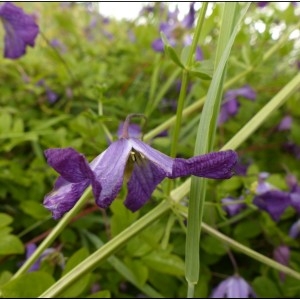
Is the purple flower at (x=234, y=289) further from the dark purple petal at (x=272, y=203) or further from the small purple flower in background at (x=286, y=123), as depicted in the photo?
the small purple flower in background at (x=286, y=123)

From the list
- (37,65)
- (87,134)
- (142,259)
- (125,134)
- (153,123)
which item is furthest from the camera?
(37,65)

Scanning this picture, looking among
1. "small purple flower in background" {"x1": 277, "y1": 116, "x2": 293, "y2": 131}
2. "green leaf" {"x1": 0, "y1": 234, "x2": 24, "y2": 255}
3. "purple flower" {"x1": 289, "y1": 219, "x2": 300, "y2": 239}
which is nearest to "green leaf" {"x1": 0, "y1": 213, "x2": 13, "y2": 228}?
"green leaf" {"x1": 0, "y1": 234, "x2": 24, "y2": 255}

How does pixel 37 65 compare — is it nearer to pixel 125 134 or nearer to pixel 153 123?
pixel 153 123

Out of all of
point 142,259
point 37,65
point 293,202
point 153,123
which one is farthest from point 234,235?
point 37,65

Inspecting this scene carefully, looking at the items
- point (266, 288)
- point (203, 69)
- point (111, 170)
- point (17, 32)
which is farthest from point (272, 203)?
point (17, 32)

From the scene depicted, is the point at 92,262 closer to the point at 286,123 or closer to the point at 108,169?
the point at 108,169

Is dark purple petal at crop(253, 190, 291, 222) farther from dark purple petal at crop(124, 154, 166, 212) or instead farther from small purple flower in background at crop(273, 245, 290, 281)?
dark purple petal at crop(124, 154, 166, 212)
